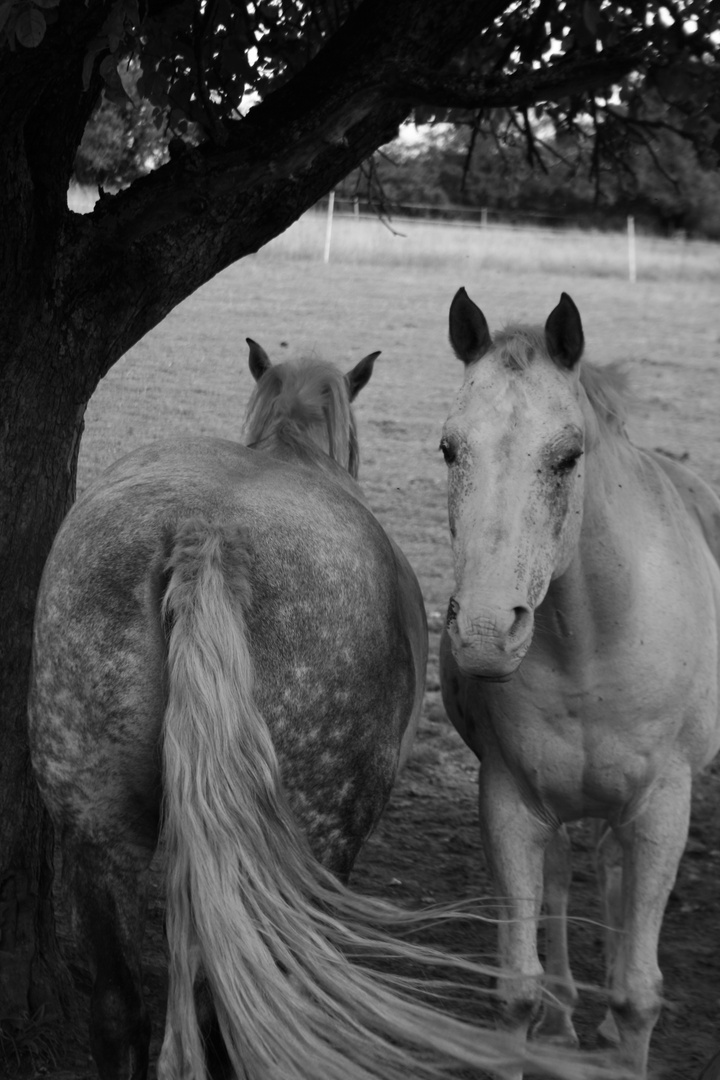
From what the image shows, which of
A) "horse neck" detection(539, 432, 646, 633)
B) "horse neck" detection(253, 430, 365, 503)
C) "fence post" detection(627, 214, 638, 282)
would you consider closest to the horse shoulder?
"horse neck" detection(539, 432, 646, 633)

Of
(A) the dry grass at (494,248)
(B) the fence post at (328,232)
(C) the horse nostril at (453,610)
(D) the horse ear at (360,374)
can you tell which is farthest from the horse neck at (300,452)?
(B) the fence post at (328,232)

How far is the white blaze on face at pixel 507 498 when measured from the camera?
2361 millimetres

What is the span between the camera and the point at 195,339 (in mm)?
5730

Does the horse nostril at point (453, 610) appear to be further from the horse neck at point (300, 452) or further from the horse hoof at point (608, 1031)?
the horse hoof at point (608, 1031)

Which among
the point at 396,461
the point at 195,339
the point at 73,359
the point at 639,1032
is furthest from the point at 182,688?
the point at 396,461

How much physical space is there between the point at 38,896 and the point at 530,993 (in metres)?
1.55

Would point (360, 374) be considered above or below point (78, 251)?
below

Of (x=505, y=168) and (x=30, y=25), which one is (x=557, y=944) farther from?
(x=505, y=168)

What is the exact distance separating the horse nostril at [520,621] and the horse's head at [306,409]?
40.7 inches

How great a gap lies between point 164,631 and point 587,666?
3.70 ft

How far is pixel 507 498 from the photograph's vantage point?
2455 millimetres

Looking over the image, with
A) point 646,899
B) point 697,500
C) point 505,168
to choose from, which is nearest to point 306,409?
point 697,500

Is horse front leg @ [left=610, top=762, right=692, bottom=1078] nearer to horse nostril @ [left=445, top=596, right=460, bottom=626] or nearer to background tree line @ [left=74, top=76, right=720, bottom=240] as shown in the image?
horse nostril @ [left=445, top=596, right=460, bottom=626]

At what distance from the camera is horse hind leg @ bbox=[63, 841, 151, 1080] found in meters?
2.57
